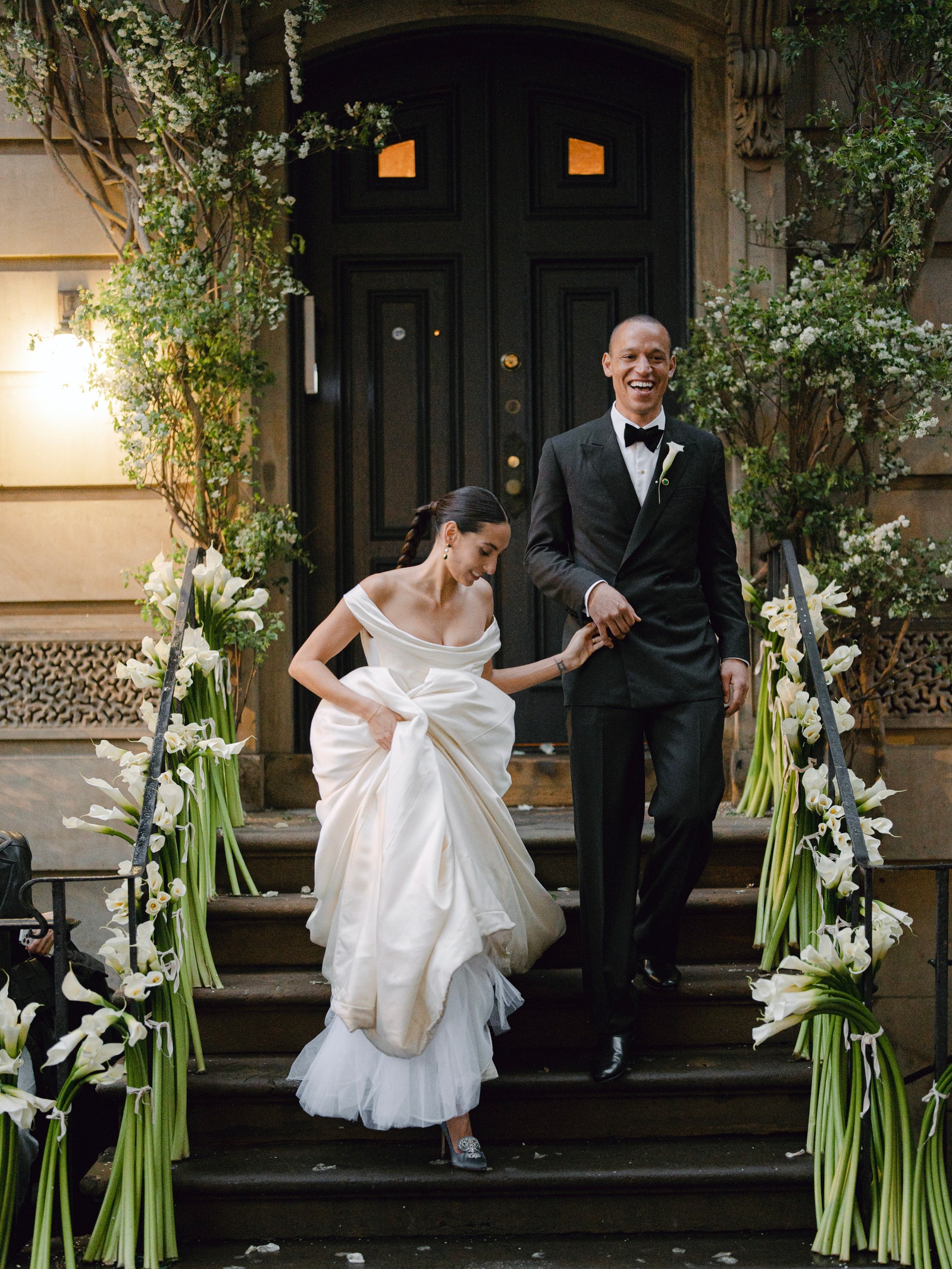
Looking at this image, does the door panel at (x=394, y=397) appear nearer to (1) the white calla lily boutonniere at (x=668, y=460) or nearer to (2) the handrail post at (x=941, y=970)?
(1) the white calla lily boutonniere at (x=668, y=460)

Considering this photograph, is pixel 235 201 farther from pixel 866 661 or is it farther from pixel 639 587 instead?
pixel 866 661

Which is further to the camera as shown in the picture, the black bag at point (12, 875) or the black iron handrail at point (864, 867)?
the black bag at point (12, 875)

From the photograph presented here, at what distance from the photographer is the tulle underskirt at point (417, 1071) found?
3430 millimetres

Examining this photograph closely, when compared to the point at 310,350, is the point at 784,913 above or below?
below

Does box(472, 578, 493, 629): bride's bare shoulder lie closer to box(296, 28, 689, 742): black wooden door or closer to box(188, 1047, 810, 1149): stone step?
box(188, 1047, 810, 1149): stone step

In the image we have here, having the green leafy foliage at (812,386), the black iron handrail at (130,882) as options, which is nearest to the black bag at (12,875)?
the black iron handrail at (130,882)

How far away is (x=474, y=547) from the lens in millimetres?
3861

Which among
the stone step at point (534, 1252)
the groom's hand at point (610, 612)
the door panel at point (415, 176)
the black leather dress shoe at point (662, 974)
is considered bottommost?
the stone step at point (534, 1252)

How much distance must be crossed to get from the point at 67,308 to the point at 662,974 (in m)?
3.90

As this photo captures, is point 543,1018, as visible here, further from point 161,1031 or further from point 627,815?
point 161,1031

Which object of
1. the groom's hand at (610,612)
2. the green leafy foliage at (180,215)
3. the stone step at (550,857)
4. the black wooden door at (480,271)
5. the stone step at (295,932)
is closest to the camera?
the groom's hand at (610,612)

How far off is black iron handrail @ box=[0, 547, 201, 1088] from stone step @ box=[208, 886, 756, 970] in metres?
0.66

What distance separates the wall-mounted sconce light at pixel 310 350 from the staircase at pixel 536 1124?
250 cm

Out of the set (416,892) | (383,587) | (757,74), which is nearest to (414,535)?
(383,587)
